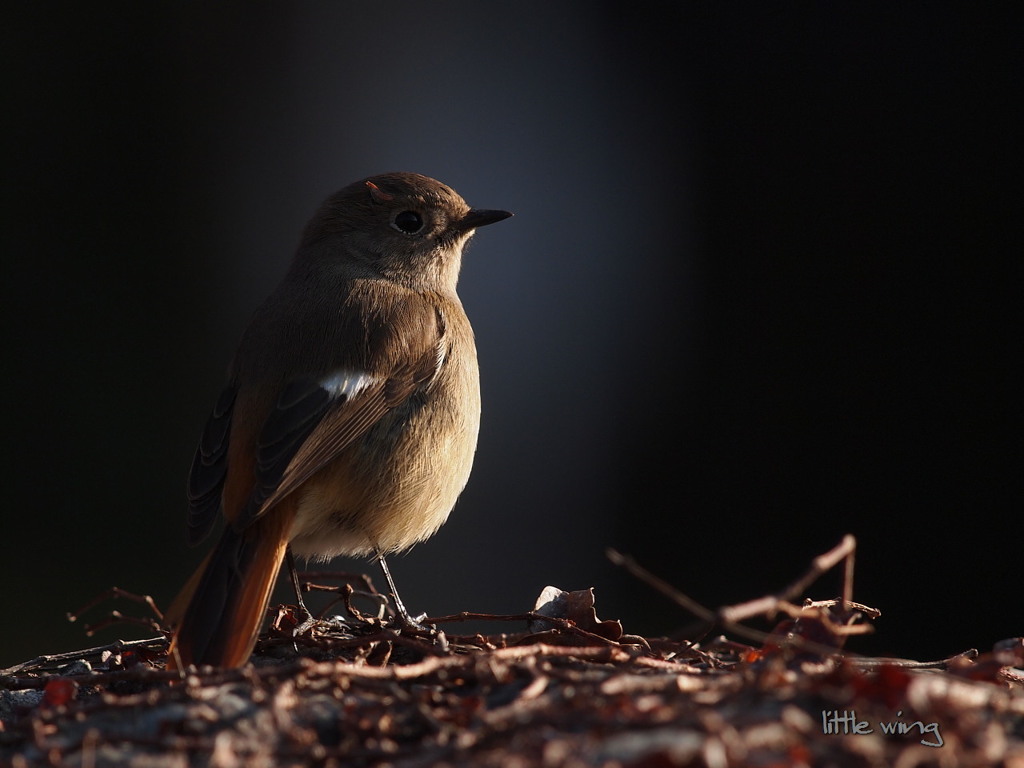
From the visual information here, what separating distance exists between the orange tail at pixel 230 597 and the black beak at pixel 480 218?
1.69 metres

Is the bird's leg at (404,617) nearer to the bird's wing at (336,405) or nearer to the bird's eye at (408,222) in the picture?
the bird's wing at (336,405)

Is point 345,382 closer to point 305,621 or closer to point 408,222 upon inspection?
point 305,621

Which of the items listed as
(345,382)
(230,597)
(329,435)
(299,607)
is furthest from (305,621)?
(345,382)

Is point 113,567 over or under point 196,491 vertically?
under

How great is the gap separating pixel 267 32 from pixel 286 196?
134 centimetres

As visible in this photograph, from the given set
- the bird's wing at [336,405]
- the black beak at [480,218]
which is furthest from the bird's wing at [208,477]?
the black beak at [480,218]

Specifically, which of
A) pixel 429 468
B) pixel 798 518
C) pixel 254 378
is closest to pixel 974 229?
pixel 798 518

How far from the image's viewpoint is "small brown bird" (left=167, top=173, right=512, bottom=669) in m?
3.04

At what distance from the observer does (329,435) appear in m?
3.31

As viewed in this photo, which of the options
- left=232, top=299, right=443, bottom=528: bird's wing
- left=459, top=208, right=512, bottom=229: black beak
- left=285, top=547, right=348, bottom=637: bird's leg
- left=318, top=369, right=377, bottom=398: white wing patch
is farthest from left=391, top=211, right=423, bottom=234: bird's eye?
left=285, top=547, right=348, bottom=637: bird's leg

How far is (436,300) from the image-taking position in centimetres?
413

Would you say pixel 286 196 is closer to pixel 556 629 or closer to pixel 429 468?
pixel 429 468

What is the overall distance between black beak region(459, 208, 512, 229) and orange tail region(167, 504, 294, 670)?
1.69m

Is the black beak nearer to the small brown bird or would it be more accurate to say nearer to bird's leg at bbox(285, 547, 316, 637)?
the small brown bird
